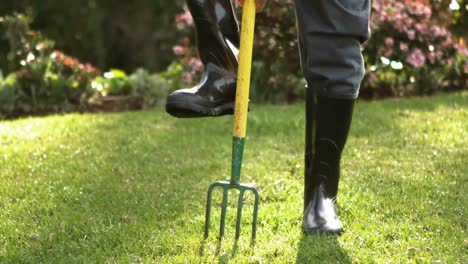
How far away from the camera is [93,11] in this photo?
1116cm

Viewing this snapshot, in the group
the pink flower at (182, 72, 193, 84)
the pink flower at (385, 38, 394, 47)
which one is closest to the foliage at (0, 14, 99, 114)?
the pink flower at (182, 72, 193, 84)

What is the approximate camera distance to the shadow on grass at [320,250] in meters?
2.20

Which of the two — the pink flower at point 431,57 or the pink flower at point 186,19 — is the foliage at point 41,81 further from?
the pink flower at point 431,57

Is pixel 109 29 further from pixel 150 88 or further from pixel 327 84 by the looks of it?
pixel 327 84

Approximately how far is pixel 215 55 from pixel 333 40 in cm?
40

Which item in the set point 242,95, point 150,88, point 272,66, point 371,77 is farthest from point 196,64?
point 242,95

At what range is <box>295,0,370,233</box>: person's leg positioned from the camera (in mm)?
2300

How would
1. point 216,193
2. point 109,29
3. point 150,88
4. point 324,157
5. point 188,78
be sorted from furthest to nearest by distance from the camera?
point 109,29
point 150,88
point 188,78
point 216,193
point 324,157

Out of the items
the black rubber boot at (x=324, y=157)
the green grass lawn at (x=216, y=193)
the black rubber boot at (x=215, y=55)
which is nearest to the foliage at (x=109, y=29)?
the green grass lawn at (x=216, y=193)

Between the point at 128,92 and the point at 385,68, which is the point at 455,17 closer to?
the point at 385,68

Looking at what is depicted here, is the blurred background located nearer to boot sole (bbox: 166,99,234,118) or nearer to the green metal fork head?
boot sole (bbox: 166,99,234,118)

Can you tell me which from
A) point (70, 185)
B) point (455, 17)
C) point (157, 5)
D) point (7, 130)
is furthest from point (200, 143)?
point (157, 5)

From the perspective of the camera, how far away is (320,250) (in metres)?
2.26

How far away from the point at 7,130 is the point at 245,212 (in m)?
2.27
